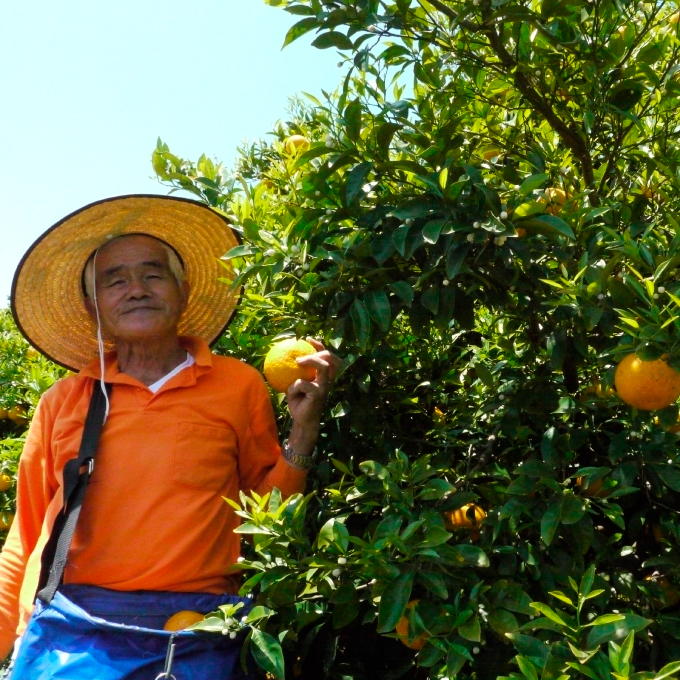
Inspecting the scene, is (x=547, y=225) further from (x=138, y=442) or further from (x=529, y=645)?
(x=138, y=442)

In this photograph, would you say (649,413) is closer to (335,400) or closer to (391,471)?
(391,471)

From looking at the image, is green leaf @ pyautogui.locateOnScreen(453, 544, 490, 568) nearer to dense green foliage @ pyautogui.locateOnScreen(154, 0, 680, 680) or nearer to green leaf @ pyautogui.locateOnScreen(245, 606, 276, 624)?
dense green foliage @ pyautogui.locateOnScreen(154, 0, 680, 680)

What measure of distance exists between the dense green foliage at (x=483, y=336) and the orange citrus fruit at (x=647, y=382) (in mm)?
40

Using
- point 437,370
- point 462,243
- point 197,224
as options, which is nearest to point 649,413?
point 462,243

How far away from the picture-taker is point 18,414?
346cm

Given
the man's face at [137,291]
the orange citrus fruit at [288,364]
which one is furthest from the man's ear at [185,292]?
the orange citrus fruit at [288,364]

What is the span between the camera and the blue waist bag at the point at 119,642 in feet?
5.41

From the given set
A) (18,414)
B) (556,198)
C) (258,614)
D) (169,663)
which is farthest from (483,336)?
(18,414)

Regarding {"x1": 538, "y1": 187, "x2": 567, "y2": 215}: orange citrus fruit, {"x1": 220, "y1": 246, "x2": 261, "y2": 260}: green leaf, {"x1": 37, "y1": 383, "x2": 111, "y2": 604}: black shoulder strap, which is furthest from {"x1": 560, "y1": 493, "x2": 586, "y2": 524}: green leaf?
{"x1": 37, "y1": 383, "x2": 111, "y2": 604}: black shoulder strap

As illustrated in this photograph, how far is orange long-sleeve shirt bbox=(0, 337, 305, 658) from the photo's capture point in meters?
1.83

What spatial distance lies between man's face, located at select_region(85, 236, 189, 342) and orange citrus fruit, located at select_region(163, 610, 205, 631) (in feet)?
2.30

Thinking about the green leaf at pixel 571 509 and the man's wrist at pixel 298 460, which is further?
the man's wrist at pixel 298 460

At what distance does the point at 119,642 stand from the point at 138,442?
45cm

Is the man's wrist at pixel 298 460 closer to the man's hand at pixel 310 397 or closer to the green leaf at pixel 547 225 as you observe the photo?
the man's hand at pixel 310 397
